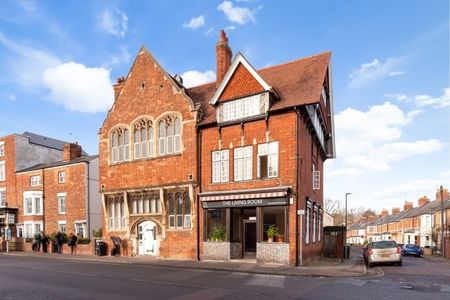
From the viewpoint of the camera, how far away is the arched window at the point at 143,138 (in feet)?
82.7

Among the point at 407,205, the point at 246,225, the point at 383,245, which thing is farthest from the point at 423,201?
the point at 246,225

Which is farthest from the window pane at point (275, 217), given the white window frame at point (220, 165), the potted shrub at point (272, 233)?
the white window frame at point (220, 165)

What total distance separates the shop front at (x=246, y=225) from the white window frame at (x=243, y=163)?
1.06 m

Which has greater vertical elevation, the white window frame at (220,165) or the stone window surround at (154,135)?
the stone window surround at (154,135)

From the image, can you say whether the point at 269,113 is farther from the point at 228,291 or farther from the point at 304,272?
the point at 228,291

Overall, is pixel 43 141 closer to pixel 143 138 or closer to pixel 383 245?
pixel 143 138

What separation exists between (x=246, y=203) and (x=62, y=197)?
2194 centimetres

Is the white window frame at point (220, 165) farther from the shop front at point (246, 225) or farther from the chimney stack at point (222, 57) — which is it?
the chimney stack at point (222, 57)

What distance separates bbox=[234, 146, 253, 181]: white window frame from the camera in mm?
21062

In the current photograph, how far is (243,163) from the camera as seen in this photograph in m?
21.3

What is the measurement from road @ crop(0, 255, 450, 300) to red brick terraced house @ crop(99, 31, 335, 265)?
16.5 ft

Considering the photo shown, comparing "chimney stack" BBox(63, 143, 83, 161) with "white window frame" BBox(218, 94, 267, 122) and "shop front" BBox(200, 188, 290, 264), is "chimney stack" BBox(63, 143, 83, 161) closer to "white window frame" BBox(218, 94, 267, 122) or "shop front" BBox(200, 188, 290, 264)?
"shop front" BBox(200, 188, 290, 264)

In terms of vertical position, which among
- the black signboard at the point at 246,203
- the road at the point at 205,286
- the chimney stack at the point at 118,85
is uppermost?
the chimney stack at the point at 118,85

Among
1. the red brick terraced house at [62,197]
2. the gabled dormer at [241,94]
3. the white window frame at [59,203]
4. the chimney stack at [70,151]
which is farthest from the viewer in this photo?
the chimney stack at [70,151]
